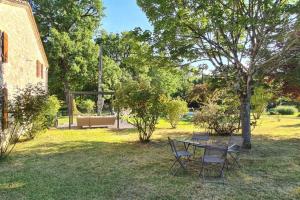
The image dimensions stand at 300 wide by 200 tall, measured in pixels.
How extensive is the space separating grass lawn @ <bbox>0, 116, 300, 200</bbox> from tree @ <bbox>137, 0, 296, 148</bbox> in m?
3.25

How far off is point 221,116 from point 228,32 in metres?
5.38

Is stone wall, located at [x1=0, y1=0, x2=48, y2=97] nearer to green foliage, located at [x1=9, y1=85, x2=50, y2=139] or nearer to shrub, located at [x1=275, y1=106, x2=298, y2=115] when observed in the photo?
green foliage, located at [x1=9, y1=85, x2=50, y2=139]

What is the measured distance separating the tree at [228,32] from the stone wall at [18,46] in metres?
5.51

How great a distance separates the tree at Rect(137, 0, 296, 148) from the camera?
1018cm

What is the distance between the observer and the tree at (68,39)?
2964 centimetres

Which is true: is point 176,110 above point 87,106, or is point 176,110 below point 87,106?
below

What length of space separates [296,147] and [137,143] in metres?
6.41

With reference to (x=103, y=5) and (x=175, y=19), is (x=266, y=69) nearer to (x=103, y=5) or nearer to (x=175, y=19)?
(x=175, y=19)

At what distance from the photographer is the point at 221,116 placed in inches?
609

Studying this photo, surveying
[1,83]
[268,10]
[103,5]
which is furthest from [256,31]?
[103,5]

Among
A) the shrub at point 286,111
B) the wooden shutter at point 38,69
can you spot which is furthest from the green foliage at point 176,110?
the shrub at point 286,111

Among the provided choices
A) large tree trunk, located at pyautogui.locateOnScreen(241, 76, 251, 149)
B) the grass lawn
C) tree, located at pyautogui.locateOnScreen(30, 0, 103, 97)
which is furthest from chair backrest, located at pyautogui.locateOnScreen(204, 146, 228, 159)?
tree, located at pyautogui.locateOnScreen(30, 0, 103, 97)

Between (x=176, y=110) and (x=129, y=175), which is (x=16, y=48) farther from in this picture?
(x=176, y=110)

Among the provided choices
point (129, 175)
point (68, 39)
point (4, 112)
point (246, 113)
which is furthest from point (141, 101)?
point (68, 39)
